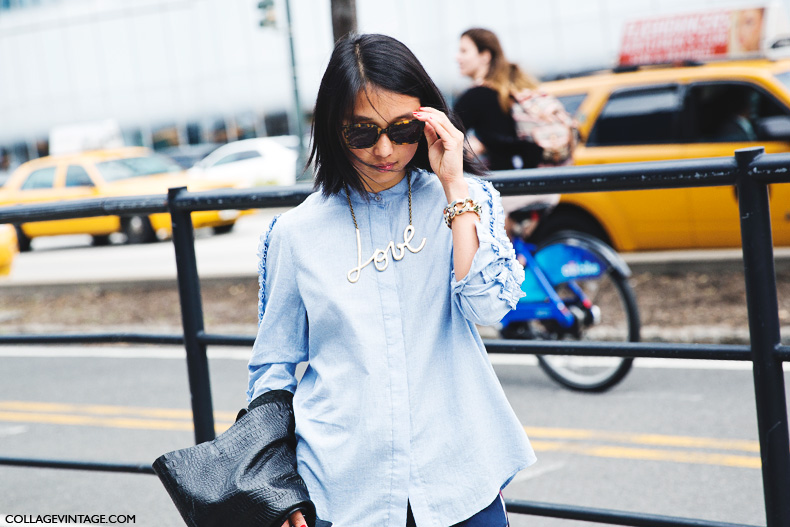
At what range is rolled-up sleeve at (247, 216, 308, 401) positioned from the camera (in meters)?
1.86

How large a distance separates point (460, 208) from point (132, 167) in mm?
16345

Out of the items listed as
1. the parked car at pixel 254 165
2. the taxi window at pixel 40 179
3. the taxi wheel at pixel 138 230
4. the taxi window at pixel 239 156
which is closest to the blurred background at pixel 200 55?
the parked car at pixel 254 165

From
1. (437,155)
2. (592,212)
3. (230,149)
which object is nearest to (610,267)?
(592,212)

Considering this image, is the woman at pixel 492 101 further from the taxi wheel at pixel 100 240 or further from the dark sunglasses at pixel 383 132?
the taxi wheel at pixel 100 240

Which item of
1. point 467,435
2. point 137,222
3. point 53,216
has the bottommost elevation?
point 137,222

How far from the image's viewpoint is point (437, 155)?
5.90 ft

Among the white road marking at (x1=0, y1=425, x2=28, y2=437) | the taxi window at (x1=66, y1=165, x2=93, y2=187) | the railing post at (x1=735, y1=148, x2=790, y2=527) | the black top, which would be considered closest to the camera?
the railing post at (x1=735, y1=148, x2=790, y2=527)

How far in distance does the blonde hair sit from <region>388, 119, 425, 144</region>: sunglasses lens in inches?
160

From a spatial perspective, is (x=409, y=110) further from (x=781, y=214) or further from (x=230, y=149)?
(x=230, y=149)

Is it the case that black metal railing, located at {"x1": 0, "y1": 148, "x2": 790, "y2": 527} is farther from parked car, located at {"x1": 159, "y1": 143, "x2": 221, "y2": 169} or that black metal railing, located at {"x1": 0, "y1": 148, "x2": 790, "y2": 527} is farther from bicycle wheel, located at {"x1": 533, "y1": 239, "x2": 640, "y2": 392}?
parked car, located at {"x1": 159, "y1": 143, "x2": 221, "y2": 169}

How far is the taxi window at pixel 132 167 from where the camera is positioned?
16922 millimetres

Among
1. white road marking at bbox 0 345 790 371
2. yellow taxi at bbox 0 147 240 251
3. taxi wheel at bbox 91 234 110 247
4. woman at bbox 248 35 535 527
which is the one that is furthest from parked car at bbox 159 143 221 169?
woman at bbox 248 35 535 527

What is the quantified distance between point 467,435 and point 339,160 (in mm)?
583

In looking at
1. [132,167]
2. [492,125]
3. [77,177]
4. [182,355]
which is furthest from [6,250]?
[492,125]
